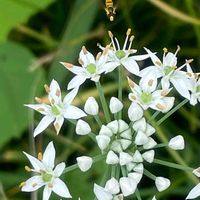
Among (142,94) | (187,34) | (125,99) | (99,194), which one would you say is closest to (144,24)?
(187,34)

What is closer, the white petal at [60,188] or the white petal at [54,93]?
the white petal at [60,188]

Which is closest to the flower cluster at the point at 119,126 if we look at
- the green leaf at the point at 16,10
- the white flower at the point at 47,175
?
the white flower at the point at 47,175

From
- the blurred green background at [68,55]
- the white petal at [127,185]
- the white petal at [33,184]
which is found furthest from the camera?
the blurred green background at [68,55]

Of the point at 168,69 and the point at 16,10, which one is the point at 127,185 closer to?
the point at 168,69

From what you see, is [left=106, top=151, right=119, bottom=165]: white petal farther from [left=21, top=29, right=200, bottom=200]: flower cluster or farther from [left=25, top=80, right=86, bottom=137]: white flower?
[left=25, top=80, right=86, bottom=137]: white flower

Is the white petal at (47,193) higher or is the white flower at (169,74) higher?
the white flower at (169,74)

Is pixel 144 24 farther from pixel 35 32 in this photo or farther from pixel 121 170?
pixel 121 170

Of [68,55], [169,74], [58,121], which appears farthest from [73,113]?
[68,55]

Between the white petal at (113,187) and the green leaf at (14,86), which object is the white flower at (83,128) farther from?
the green leaf at (14,86)

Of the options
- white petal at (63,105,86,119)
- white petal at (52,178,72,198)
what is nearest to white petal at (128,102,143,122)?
white petal at (63,105,86,119)
